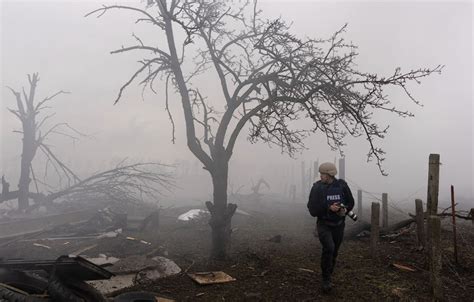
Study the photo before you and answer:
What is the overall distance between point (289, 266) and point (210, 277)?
1.88m

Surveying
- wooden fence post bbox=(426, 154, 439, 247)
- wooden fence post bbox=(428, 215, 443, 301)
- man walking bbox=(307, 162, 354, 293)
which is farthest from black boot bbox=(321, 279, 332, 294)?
wooden fence post bbox=(426, 154, 439, 247)

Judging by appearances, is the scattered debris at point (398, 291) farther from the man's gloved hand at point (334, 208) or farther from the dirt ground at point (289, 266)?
the man's gloved hand at point (334, 208)

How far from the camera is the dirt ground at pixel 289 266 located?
6.07m

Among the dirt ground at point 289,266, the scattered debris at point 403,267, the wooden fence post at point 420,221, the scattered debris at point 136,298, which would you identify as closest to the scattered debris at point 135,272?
the dirt ground at point 289,266

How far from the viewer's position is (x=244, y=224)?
1581cm

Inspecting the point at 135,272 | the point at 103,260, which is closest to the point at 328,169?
the point at 135,272

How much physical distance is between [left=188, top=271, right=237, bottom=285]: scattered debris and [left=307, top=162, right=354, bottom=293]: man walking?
1887 mm

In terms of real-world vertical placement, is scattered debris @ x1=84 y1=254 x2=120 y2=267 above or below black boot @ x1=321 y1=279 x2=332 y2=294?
below

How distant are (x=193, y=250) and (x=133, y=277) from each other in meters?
3.23

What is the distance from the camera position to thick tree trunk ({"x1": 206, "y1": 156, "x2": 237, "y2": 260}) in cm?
870

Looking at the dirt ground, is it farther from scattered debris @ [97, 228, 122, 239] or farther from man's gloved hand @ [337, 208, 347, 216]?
man's gloved hand @ [337, 208, 347, 216]

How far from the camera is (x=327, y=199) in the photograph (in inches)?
235

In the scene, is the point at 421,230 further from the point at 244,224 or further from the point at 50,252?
the point at 50,252

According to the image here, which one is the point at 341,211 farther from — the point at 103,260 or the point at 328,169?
the point at 103,260
